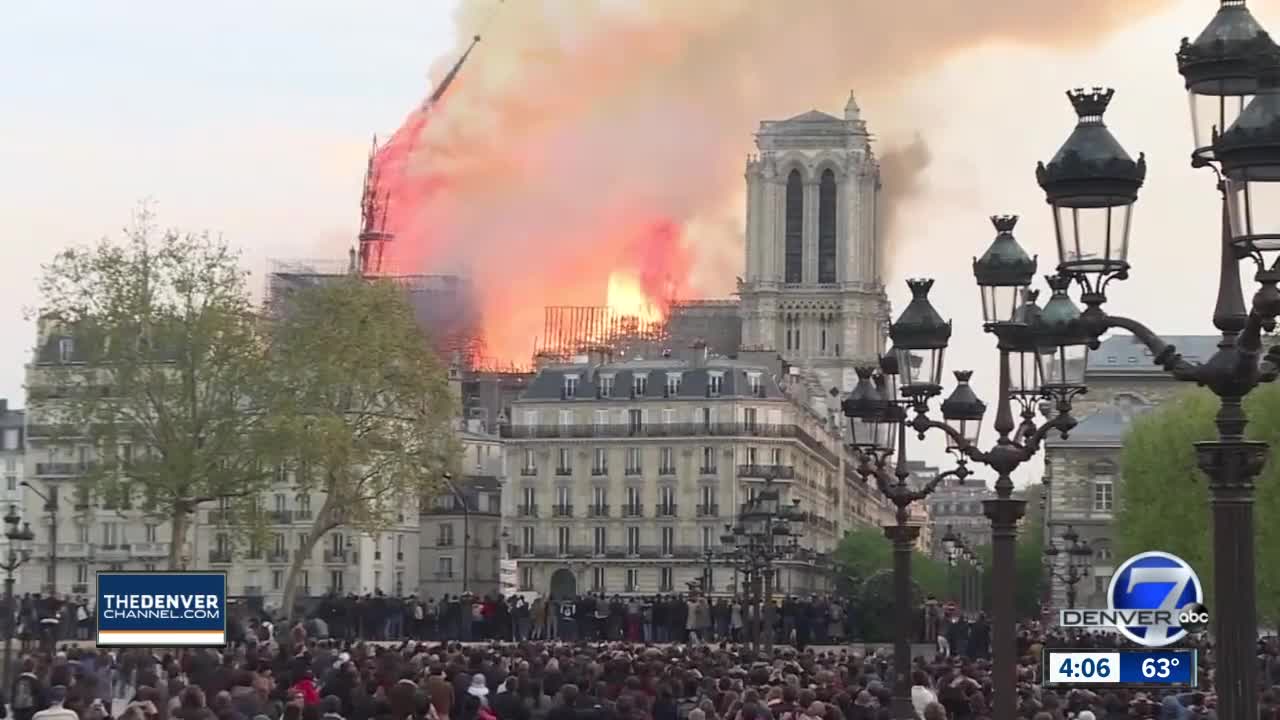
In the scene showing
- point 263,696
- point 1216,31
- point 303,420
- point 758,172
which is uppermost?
point 758,172

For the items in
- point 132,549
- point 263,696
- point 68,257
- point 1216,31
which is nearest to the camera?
point 1216,31

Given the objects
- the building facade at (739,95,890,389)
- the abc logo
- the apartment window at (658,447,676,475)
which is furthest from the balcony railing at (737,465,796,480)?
the abc logo

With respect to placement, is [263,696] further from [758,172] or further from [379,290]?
[758,172]

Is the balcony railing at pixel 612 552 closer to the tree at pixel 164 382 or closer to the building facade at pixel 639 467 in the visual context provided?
the building facade at pixel 639 467

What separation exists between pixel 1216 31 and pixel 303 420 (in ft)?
213

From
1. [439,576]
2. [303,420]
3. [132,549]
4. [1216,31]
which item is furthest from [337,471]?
[1216,31]

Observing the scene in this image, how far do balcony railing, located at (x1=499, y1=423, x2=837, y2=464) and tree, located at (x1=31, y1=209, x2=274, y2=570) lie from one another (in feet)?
139

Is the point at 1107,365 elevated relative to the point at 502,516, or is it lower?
elevated

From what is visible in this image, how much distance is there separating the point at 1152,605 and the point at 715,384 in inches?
4005

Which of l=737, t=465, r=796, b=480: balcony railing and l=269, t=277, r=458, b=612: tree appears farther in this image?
l=737, t=465, r=796, b=480: balcony railing

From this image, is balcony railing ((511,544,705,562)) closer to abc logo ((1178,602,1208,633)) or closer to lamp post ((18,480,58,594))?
lamp post ((18,480,58,594))

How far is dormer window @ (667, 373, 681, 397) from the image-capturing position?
11875cm

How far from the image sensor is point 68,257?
7412cm

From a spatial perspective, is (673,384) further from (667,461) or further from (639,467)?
(639,467)
